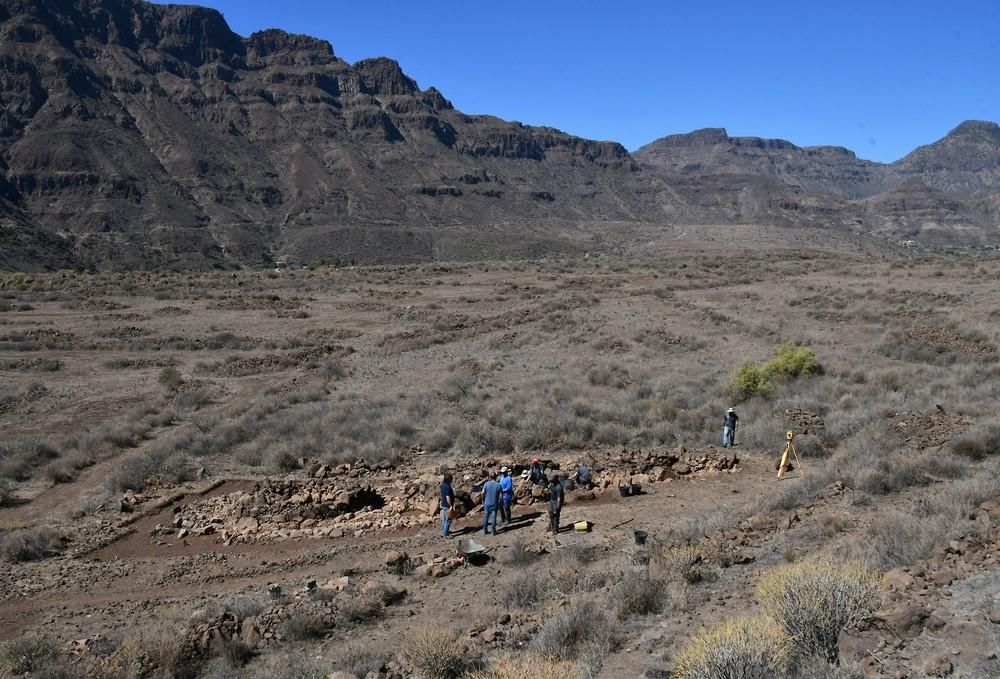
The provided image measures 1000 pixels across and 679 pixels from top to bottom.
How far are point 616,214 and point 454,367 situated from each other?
485ft

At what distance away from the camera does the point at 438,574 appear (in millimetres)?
10141

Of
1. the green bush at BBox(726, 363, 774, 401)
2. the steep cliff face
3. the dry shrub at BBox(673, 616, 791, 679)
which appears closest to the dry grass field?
the dry shrub at BBox(673, 616, 791, 679)

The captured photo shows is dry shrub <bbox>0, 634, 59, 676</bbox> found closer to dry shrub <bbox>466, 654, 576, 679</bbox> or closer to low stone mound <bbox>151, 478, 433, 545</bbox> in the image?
low stone mound <bbox>151, 478, 433, 545</bbox>

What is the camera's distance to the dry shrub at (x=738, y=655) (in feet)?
16.9

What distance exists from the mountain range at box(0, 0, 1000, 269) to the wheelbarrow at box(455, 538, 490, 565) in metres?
82.6

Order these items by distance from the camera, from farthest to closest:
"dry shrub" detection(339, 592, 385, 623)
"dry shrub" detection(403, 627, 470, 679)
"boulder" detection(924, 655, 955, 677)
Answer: "dry shrub" detection(339, 592, 385, 623), "dry shrub" detection(403, 627, 470, 679), "boulder" detection(924, 655, 955, 677)

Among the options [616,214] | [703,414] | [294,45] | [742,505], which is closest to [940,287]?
[703,414]

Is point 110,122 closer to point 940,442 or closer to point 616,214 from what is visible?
point 616,214

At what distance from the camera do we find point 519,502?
44.8 feet

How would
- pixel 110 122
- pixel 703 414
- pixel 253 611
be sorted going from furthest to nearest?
pixel 110 122
pixel 703 414
pixel 253 611

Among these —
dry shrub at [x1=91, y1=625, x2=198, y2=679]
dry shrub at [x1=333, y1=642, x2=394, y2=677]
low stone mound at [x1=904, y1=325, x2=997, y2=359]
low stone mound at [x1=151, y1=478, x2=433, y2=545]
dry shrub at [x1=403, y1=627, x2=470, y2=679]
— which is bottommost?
low stone mound at [x1=151, y1=478, x2=433, y2=545]

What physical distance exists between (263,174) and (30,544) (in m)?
132

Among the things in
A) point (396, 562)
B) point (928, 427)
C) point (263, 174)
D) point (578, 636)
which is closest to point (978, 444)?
point (928, 427)

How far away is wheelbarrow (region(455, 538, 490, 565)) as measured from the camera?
10625 millimetres
